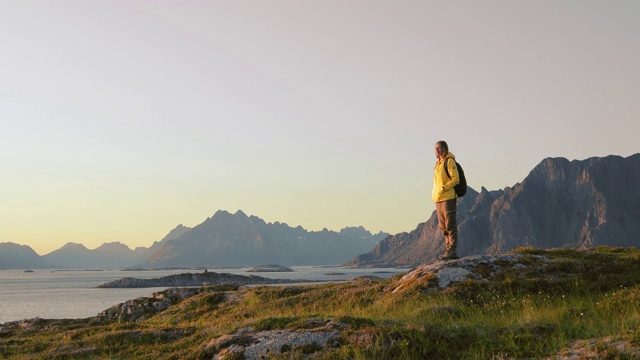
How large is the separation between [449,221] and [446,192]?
125cm

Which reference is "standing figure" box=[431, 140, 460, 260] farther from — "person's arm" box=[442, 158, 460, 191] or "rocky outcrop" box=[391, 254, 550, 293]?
"rocky outcrop" box=[391, 254, 550, 293]

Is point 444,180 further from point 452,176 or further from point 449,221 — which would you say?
point 449,221

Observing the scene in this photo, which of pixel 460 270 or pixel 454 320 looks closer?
pixel 454 320

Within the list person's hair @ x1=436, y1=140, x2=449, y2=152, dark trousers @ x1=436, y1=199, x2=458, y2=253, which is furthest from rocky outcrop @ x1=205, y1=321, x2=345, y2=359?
person's hair @ x1=436, y1=140, x2=449, y2=152

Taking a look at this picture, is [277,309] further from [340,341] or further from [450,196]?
[340,341]

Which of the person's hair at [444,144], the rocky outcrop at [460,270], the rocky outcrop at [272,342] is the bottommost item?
the rocky outcrop at [272,342]

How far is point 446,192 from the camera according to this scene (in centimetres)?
2211

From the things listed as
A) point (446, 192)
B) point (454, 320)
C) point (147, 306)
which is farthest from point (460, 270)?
point (147, 306)

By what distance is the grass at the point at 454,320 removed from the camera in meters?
10.9

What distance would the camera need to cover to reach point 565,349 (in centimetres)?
1025

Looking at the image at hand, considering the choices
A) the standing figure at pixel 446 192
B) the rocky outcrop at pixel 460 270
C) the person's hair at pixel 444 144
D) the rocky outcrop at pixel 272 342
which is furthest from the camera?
the person's hair at pixel 444 144

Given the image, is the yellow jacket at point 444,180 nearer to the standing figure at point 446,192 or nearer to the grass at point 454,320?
the standing figure at point 446,192

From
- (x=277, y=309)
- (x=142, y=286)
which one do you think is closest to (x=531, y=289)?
(x=277, y=309)

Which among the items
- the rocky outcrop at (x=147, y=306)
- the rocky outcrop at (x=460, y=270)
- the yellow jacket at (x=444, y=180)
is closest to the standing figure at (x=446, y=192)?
the yellow jacket at (x=444, y=180)
